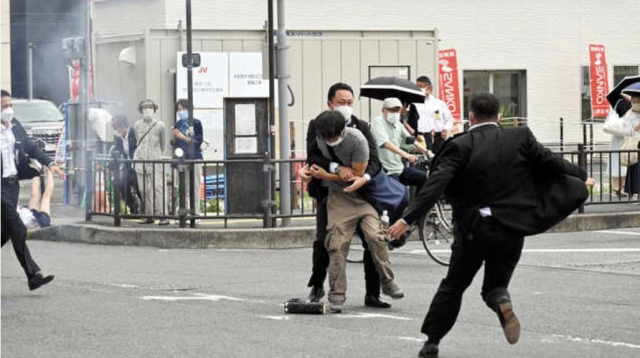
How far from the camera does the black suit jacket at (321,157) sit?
35.6ft

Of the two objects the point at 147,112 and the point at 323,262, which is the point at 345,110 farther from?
the point at 147,112

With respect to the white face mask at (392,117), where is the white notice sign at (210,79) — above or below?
above

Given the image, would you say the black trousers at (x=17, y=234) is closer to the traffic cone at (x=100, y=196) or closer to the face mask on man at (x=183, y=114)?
the traffic cone at (x=100, y=196)

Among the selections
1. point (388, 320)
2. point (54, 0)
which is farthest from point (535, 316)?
point (54, 0)

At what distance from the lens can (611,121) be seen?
19.6 metres

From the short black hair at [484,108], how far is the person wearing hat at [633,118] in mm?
10308

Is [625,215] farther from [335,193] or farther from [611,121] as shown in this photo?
[335,193]

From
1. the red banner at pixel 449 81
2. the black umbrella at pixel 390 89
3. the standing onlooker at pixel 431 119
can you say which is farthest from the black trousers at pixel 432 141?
the red banner at pixel 449 81

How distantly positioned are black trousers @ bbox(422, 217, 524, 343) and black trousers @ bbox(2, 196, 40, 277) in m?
4.48

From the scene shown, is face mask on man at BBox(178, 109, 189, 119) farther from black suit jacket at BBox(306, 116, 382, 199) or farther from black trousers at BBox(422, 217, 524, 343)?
black trousers at BBox(422, 217, 524, 343)

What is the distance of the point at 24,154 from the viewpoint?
12.5 metres

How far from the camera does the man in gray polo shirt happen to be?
10.7m

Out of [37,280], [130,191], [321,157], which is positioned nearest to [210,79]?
[130,191]

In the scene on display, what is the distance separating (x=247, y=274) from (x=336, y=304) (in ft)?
9.38
